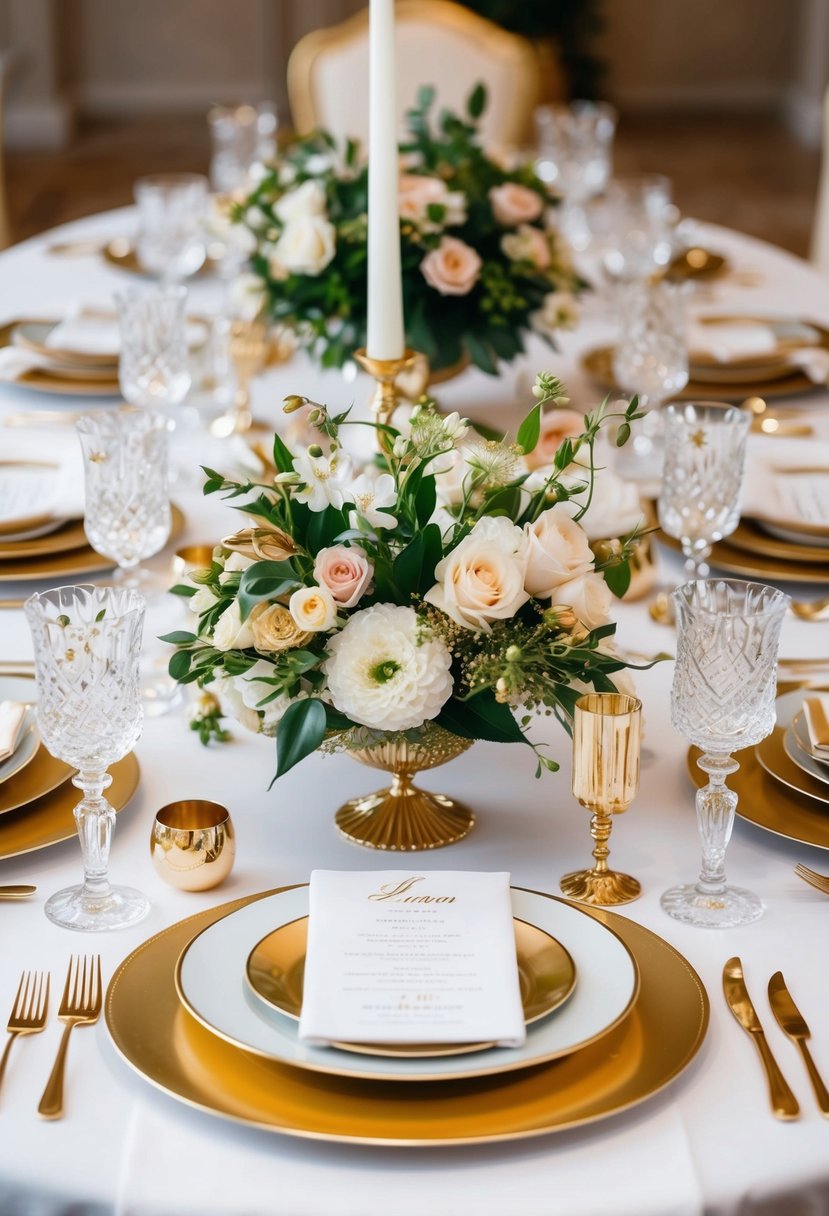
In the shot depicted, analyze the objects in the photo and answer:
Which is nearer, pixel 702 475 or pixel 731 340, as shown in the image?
pixel 702 475

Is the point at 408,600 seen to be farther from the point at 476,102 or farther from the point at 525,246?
the point at 476,102

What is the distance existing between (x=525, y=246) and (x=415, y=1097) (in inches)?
52.9

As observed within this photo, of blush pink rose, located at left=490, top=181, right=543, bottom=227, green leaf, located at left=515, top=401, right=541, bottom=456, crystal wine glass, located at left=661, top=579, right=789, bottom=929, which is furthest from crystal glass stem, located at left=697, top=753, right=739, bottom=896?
blush pink rose, located at left=490, top=181, right=543, bottom=227

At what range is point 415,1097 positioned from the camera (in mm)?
865

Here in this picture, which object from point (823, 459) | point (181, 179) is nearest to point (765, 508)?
point (823, 459)

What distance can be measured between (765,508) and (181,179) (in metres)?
1.30

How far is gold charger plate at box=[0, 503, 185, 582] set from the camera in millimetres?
A: 1578

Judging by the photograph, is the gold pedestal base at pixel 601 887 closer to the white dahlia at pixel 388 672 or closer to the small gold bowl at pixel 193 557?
the white dahlia at pixel 388 672

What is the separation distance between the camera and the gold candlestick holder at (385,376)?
149 cm

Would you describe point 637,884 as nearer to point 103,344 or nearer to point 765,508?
point 765,508

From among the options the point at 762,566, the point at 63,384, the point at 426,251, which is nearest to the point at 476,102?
the point at 426,251

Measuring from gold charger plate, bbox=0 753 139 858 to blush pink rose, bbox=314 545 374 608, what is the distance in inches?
10.7

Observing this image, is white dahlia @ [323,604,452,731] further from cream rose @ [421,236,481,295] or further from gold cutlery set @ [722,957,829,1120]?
cream rose @ [421,236,481,295]

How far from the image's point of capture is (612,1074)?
2.90 ft
